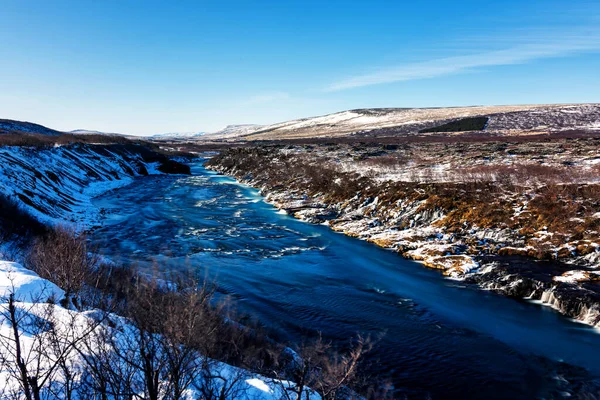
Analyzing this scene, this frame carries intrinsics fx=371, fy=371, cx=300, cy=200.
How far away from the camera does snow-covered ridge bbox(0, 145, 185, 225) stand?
1042 inches

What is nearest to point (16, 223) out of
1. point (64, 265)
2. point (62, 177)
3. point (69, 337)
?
point (64, 265)

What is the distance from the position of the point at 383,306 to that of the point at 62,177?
36863 mm

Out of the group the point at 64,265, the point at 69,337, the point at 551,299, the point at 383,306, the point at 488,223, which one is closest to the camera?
the point at 69,337

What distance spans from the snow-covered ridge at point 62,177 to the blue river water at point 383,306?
3.76 meters

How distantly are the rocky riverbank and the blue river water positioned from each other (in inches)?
48.6

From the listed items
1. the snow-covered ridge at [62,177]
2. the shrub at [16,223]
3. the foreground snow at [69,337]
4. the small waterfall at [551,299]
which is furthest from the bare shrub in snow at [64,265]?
the small waterfall at [551,299]

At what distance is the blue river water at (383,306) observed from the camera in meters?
12.0

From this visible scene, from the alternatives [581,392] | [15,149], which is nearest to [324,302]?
[581,392]

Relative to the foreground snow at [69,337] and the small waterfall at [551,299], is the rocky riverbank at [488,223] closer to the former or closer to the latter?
the small waterfall at [551,299]

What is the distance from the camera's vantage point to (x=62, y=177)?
3884 cm

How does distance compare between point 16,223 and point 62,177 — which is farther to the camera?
point 62,177

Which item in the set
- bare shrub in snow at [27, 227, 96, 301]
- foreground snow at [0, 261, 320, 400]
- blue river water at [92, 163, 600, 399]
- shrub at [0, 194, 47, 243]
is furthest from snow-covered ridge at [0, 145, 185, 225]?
foreground snow at [0, 261, 320, 400]

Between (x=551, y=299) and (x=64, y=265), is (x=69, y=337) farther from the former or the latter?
(x=551, y=299)

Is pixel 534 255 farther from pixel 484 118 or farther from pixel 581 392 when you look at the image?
pixel 484 118
